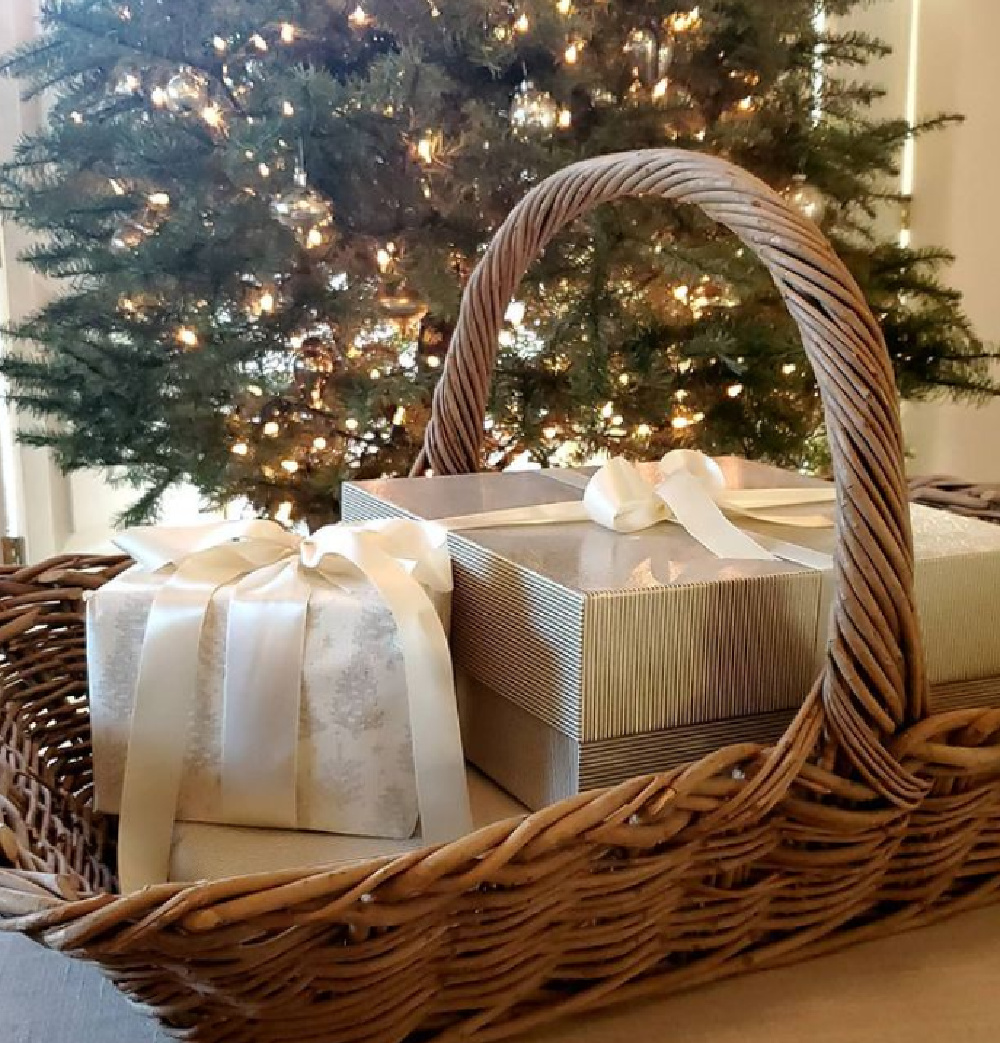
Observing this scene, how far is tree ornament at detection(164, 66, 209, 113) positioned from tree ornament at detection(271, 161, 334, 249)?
0.54 ft

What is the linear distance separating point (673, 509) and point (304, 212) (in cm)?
108

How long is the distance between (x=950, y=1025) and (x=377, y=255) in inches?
56.5

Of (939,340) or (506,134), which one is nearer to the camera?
(506,134)

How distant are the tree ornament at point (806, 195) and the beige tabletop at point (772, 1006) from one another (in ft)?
4.91

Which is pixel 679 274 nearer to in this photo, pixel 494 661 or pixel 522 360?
pixel 522 360

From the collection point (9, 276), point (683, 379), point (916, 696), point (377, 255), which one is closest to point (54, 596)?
point (916, 696)

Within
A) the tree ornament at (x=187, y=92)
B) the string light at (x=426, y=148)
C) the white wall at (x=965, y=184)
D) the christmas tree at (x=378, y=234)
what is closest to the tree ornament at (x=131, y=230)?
the christmas tree at (x=378, y=234)

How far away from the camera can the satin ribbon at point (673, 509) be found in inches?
26.0

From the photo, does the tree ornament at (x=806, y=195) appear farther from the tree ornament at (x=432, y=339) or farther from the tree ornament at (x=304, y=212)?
the tree ornament at (x=304, y=212)

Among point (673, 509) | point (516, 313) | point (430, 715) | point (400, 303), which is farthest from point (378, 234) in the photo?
point (430, 715)

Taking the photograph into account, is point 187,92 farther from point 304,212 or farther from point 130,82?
point 304,212

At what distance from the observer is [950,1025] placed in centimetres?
50

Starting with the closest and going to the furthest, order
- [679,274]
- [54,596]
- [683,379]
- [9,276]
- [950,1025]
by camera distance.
→ [950,1025], [54,596], [679,274], [683,379], [9,276]

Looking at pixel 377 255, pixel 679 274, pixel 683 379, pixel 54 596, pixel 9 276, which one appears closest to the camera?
pixel 54 596
